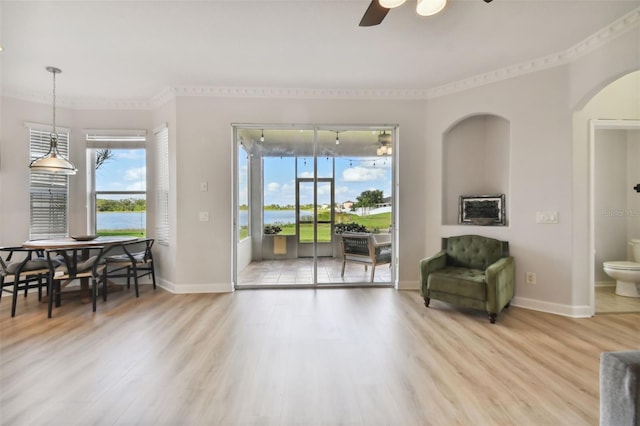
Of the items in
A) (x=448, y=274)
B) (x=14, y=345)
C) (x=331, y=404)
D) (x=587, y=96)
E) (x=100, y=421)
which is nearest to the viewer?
(x=100, y=421)

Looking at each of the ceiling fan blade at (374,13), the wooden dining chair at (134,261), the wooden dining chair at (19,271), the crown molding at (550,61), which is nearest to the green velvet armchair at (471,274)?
the crown molding at (550,61)

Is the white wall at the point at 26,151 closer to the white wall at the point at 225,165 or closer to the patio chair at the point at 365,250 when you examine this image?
the white wall at the point at 225,165

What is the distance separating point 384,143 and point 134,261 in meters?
4.15

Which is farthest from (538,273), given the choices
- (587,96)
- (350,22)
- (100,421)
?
(100,421)

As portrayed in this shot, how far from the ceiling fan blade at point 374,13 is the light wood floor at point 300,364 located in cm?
265

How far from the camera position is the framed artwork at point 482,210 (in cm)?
383

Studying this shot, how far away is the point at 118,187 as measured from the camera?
4621 mm

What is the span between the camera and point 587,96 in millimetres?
3107

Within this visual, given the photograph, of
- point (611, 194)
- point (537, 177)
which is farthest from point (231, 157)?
point (611, 194)

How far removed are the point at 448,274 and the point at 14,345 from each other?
14.7 ft

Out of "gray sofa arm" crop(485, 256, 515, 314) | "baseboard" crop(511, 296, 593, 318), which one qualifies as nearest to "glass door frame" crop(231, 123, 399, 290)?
"gray sofa arm" crop(485, 256, 515, 314)

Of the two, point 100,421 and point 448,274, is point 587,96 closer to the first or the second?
point 448,274

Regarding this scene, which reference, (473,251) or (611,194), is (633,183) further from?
(473,251)

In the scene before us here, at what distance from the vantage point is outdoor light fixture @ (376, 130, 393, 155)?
4473 mm
